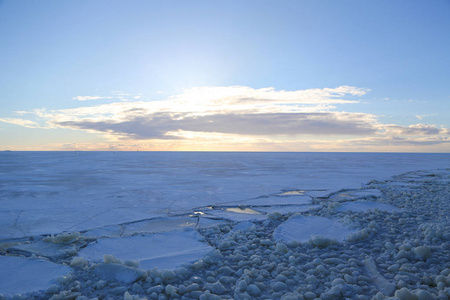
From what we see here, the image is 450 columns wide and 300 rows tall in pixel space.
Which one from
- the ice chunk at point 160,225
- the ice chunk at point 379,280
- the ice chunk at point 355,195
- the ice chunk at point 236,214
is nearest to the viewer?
the ice chunk at point 379,280

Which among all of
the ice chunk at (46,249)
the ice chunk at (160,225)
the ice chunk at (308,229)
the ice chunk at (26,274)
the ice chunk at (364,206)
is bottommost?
the ice chunk at (160,225)

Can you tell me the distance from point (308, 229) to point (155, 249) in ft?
5.50

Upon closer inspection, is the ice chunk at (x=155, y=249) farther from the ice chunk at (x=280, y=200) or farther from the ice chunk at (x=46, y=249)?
the ice chunk at (x=280, y=200)

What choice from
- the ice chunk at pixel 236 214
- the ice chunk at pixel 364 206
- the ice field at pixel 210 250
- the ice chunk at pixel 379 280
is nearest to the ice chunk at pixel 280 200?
Answer: the ice field at pixel 210 250

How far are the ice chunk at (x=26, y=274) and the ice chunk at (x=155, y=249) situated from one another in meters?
0.29

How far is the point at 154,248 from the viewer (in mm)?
2625

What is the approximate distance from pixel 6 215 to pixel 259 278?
3925 mm

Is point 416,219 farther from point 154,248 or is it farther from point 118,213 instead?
point 118,213

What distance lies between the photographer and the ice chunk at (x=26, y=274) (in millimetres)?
1854

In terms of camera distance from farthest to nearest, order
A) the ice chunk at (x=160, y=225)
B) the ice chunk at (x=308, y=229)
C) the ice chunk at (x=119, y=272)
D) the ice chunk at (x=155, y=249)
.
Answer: the ice chunk at (x=160, y=225)
the ice chunk at (x=308, y=229)
the ice chunk at (x=155, y=249)
the ice chunk at (x=119, y=272)

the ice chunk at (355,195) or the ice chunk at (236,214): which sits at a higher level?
the ice chunk at (355,195)

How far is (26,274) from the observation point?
2.06 meters

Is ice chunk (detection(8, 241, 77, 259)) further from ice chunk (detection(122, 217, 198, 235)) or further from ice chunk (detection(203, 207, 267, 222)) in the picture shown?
ice chunk (detection(203, 207, 267, 222))

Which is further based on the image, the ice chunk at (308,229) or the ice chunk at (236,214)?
the ice chunk at (236,214)
